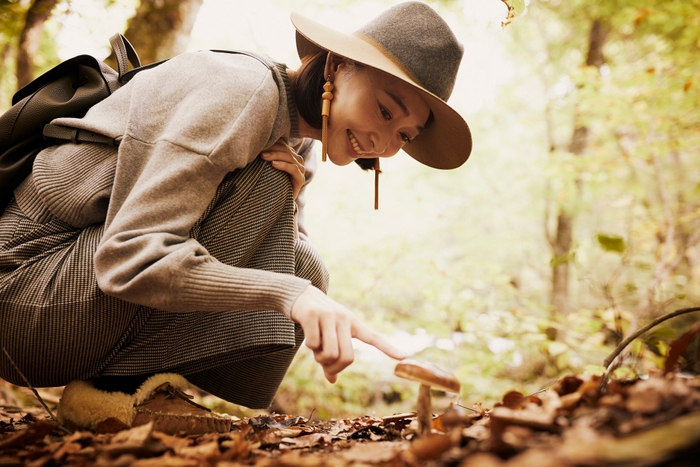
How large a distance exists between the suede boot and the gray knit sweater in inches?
21.2

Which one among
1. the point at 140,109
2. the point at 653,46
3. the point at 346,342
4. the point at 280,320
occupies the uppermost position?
the point at 653,46

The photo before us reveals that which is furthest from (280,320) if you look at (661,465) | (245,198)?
(661,465)

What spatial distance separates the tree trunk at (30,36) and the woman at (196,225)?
319 cm

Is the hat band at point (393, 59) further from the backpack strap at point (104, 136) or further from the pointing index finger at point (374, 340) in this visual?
the pointing index finger at point (374, 340)

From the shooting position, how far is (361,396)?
20.3 ft

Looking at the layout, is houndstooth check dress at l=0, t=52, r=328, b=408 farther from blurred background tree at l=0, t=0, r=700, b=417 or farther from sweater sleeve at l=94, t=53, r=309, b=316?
blurred background tree at l=0, t=0, r=700, b=417

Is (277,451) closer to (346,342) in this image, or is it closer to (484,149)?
(346,342)

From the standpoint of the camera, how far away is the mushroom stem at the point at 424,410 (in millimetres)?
1232

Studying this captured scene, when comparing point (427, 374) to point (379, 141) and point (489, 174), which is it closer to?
point (379, 141)

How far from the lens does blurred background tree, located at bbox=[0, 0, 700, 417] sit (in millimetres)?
4445

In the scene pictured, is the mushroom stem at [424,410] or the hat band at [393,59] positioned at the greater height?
the hat band at [393,59]

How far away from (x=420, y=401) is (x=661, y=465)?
64 cm

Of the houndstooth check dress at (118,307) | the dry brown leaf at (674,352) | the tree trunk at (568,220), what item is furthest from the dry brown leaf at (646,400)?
the tree trunk at (568,220)

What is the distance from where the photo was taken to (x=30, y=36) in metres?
4.14
